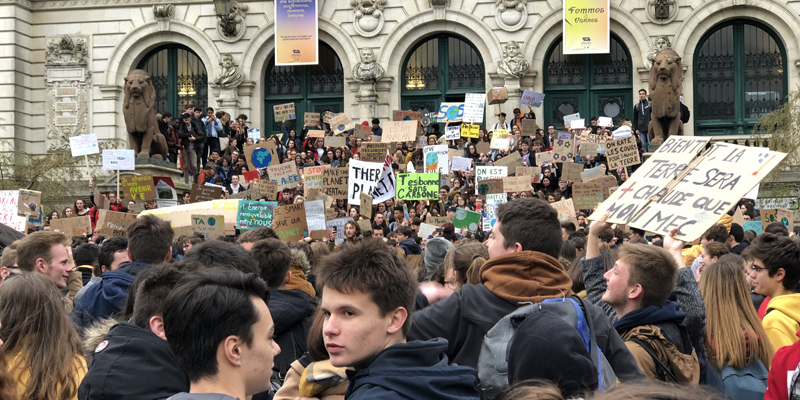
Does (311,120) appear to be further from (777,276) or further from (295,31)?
(777,276)

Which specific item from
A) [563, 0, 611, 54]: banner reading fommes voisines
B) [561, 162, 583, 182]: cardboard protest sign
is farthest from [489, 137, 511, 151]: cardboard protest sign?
[563, 0, 611, 54]: banner reading fommes voisines

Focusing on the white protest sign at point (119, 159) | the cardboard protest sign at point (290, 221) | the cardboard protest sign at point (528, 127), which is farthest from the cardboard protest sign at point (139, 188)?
the cardboard protest sign at point (528, 127)

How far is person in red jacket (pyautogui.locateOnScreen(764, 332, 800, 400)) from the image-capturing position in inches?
140

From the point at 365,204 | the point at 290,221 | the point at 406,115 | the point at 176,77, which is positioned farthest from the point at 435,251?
the point at 176,77

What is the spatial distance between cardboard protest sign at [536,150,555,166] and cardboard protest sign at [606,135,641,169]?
6.25 feet

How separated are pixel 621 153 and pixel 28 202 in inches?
424

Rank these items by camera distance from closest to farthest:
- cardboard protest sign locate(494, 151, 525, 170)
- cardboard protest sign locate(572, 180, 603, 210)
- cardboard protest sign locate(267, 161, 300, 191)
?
cardboard protest sign locate(572, 180, 603, 210), cardboard protest sign locate(267, 161, 300, 191), cardboard protest sign locate(494, 151, 525, 170)

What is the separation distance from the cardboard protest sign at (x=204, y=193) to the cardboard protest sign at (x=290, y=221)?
176 inches

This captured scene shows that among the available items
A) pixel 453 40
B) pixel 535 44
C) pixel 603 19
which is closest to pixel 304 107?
pixel 453 40

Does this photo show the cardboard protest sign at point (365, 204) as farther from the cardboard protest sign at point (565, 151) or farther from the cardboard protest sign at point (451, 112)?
the cardboard protest sign at point (451, 112)

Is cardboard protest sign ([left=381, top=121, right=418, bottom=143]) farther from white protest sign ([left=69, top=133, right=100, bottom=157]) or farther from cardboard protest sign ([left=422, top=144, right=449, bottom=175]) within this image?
white protest sign ([left=69, top=133, right=100, bottom=157])

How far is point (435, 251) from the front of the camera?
6746 mm

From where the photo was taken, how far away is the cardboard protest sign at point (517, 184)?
16.7 metres

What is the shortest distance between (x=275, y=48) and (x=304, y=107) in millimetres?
2094
